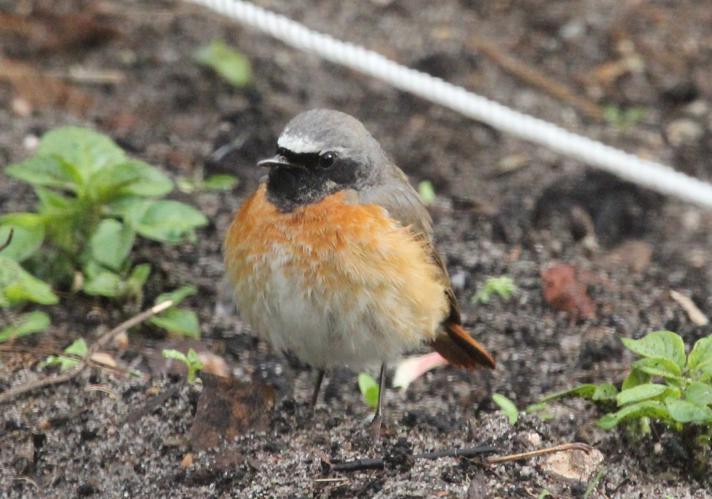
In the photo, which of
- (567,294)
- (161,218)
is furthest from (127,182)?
(567,294)

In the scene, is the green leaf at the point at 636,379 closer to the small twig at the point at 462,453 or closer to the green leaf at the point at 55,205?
the small twig at the point at 462,453

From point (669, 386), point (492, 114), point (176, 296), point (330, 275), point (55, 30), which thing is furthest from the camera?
point (55, 30)

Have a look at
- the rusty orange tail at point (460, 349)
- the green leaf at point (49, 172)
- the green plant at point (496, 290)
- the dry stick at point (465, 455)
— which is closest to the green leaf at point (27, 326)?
the green leaf at point (49, 172)

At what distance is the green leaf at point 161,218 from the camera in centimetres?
541

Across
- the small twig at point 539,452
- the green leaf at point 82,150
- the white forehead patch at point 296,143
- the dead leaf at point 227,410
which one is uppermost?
the white forehead patch at point 296,143

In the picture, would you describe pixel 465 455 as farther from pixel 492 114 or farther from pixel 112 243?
pixel 492 114

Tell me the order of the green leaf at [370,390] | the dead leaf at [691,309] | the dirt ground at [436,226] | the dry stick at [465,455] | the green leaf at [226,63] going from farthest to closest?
the green leaf at [226,63]
the dead leaf at [691,309]
the green leaf at [370,390]
the dirt ground at [436,226]
the dry stick at [465,455]

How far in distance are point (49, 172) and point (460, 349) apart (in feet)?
6.69

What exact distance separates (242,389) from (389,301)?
2.22 ft

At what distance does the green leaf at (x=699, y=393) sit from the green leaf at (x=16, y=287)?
257cm

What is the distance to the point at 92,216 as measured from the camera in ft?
18.2

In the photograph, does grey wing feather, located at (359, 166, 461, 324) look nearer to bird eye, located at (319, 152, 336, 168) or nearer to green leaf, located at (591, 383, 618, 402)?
bird eye, located at (319, 152, 336, 168)

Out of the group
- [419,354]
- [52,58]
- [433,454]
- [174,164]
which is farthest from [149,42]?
[433,454]

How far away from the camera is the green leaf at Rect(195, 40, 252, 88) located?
7.76 metres
